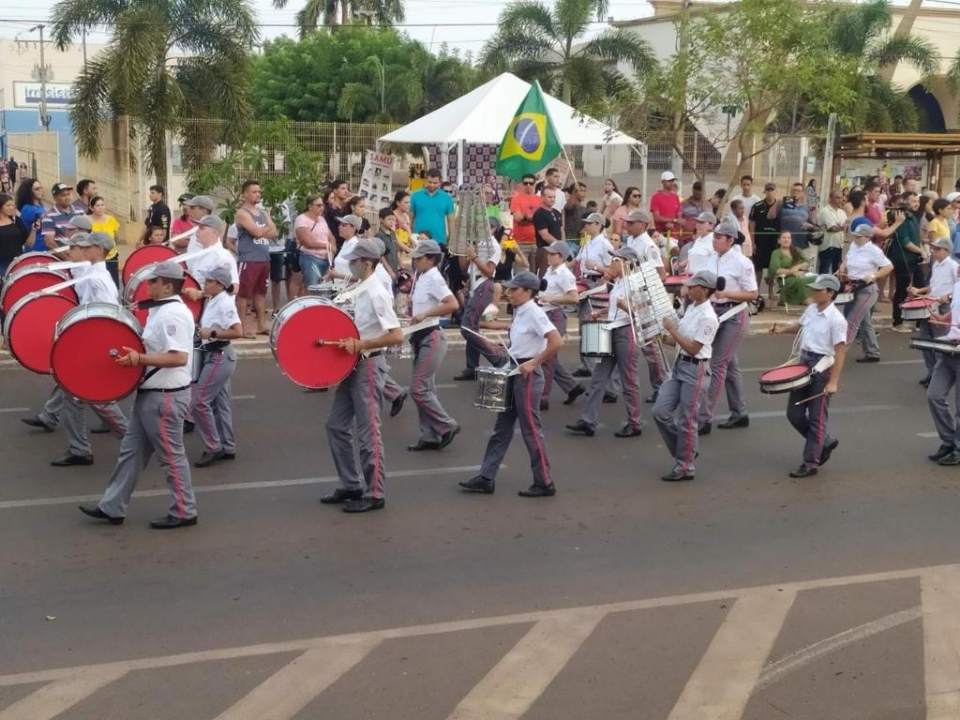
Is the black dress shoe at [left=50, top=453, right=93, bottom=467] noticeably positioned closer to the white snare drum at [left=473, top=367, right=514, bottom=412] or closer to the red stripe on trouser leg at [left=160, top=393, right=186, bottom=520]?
the red stripe on trouser leg at [left=160, top=393, right=186, bottom=520]

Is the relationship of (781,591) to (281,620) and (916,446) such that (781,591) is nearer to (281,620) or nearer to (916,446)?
(281,620)

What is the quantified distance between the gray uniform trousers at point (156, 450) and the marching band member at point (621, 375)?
4.22m

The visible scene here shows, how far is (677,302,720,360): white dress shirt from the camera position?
32.8 feet

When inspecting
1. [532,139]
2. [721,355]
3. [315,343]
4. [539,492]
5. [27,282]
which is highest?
[532,139]

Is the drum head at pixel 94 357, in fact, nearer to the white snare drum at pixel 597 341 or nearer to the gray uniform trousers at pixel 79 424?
the gray uniform trousers at pixel 79 424

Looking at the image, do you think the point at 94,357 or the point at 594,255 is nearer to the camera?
the point at 94,357

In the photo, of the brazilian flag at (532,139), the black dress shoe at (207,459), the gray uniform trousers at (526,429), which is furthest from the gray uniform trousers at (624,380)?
the brazilian flag at (532,139)

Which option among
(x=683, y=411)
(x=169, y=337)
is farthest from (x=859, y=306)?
(x=169, y=337)

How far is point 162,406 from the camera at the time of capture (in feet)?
27.3

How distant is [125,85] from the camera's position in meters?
25.6

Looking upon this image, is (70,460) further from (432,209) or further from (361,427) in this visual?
(432,209)

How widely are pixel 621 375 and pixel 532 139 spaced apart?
787cm

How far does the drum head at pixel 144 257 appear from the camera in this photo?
1224cm

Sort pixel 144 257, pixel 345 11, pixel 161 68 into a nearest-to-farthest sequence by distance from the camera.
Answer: pixel 144 257 < pixel 161 68 < pixel 345 11
